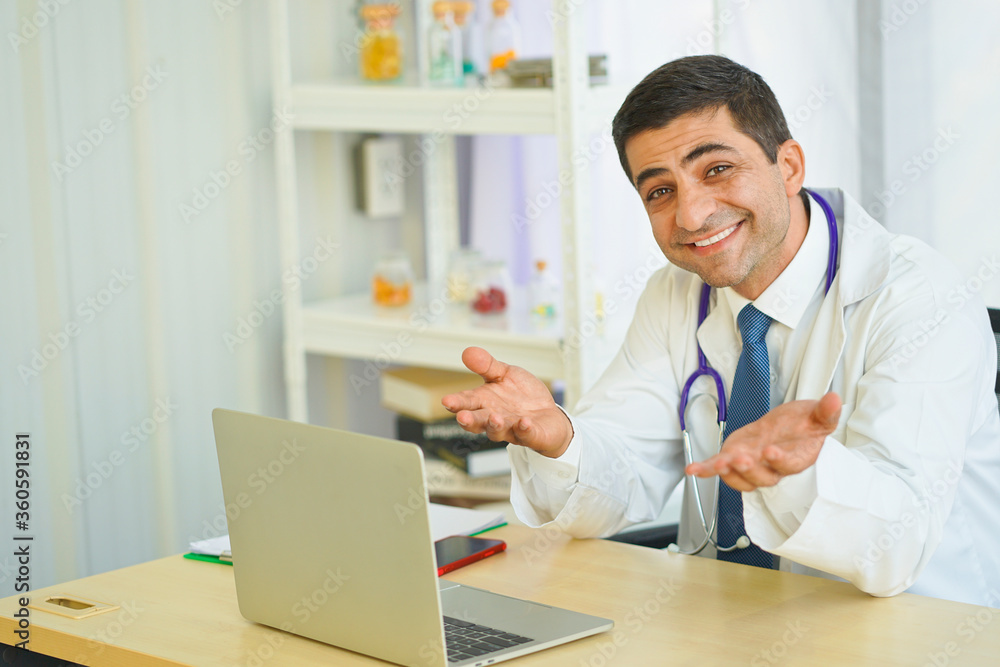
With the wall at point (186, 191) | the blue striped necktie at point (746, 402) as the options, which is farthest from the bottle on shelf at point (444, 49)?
the blue striped necktie at point (746, 402)

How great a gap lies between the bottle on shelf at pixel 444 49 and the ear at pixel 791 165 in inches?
43.3

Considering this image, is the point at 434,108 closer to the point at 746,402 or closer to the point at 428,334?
the point at 428,334

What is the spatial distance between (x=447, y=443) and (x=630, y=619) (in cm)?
149

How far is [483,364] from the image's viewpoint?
137 centimetres

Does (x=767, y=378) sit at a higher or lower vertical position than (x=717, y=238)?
lower

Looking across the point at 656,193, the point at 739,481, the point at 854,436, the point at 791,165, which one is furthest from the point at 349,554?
the point at 791,165

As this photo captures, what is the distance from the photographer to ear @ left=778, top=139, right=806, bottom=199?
1562 millimetres

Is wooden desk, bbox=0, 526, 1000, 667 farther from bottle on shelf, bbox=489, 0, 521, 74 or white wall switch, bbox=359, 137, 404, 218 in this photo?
white wall switch, bbox=359, 137, 404, 218

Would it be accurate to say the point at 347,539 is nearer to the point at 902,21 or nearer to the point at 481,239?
the point at 902,21

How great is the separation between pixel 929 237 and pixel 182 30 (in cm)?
171

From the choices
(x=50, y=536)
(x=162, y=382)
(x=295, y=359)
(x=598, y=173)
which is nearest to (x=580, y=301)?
(x=598, y=173)

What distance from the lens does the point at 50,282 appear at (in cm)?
216

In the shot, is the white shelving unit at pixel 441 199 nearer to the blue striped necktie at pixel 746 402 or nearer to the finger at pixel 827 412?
the blue striped necktie at pixel 746 402

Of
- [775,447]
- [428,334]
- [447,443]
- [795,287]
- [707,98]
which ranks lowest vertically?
[447,443]
